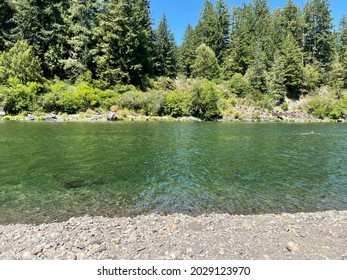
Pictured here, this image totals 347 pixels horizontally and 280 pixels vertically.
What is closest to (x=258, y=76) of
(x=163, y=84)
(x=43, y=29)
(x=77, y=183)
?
(x=163, y=84)

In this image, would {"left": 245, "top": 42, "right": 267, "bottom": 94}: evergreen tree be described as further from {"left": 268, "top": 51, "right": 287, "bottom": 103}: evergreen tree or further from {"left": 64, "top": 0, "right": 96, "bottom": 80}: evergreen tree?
{"left": 64, "top": 0, "right": 96, "bottom": 80}: evergreen tree

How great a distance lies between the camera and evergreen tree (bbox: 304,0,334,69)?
3258 inches

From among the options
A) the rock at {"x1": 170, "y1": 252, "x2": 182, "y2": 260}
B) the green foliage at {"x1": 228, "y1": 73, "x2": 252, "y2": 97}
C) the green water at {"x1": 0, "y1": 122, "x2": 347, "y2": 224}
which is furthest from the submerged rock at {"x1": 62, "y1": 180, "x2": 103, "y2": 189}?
the green foliage at {"x1": 228, "y1": 73, "x2": 252, "y2": 97}

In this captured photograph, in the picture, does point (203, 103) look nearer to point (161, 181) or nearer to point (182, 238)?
point (161, 181)

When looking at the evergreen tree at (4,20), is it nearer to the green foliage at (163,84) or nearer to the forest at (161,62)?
the forest at (161,62)

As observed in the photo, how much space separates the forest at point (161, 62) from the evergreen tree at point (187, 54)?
16.3 inches

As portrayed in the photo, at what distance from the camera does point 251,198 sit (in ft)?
32.0

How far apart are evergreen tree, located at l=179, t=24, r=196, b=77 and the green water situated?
223ft

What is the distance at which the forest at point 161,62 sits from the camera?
53.7 meters

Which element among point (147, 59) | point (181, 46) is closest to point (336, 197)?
point (147, 59)

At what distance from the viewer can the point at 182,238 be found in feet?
19.3

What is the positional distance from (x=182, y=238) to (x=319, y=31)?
102 m

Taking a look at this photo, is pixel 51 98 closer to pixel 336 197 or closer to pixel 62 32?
pixel 62 32

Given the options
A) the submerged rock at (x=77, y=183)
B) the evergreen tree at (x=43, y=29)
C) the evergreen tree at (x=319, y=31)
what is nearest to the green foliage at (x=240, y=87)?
the evergreen tree at (x=319, y=31)
